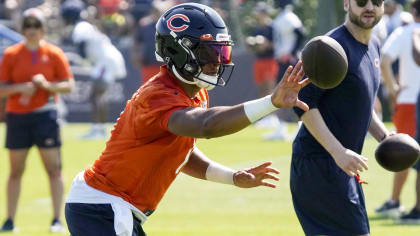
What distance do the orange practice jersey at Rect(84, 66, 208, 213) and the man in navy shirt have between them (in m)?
0.92

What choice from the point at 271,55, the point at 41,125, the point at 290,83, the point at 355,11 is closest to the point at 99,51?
the point at 271,55

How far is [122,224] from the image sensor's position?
5145 millimetres

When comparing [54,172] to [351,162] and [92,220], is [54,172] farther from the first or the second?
[351,162]

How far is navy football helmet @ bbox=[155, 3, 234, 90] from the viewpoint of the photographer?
16.8ft

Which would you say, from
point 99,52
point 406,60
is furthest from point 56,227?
point 99,52

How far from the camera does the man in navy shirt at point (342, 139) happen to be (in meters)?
5.86

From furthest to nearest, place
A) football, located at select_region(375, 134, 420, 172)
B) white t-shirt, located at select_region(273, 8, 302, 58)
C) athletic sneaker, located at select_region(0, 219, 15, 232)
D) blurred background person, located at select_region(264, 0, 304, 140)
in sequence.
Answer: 1. white t-shirt, located at select_region(273, 8, 302, 58)
2. blurred background person, located at select_region(264, 0, 304, 140)
3. athletic sneaker, located at select_region(0, 219, 15, 232)
4. football, located at select_region(375, 134, 420, 172)

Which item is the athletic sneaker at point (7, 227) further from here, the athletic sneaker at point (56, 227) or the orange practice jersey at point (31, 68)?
the orange practice jersey at point (31, 68)

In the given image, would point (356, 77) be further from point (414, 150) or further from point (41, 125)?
point (41, 125)

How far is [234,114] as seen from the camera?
4582 mm

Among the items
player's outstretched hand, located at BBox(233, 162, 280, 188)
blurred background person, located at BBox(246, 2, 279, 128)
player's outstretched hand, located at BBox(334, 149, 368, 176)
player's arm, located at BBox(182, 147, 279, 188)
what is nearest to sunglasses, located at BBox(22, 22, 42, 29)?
player's arm, located at BBox(182, 147, 279, 188)

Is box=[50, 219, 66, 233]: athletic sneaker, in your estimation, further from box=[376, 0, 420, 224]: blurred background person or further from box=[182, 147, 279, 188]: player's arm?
box=[182, 147, 279, 188]: player's arm

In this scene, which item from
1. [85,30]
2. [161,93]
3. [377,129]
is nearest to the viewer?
[161,93]

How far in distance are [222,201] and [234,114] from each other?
26.9ft
